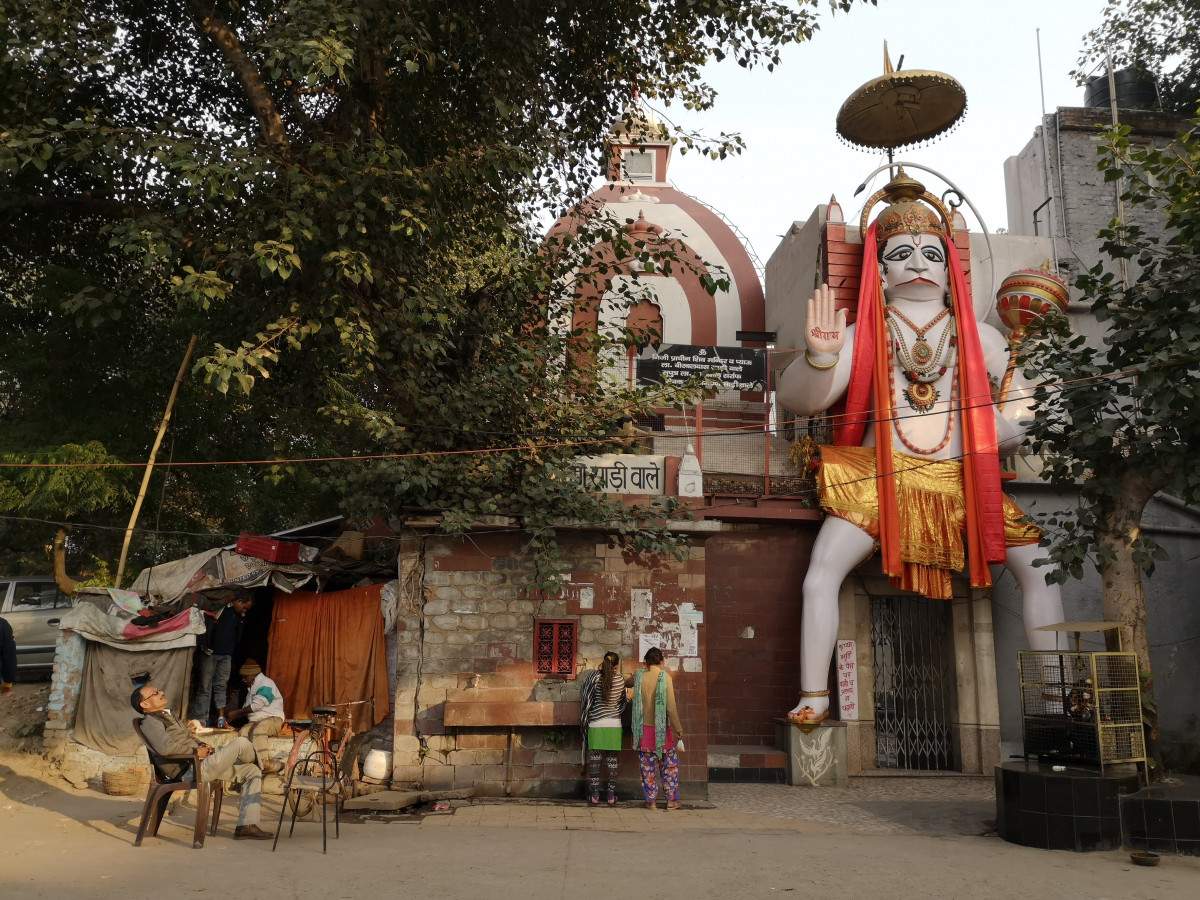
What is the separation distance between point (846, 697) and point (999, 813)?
165 inches

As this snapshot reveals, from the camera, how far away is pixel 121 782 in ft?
32.9

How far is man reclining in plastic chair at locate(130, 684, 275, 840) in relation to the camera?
7859 mm

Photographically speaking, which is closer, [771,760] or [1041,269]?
[771,760]

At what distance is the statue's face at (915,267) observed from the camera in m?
13.7

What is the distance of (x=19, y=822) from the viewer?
336 inches

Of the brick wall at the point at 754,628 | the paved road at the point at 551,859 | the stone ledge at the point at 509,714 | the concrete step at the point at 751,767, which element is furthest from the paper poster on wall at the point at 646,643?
the concrete step at the point at 751,767

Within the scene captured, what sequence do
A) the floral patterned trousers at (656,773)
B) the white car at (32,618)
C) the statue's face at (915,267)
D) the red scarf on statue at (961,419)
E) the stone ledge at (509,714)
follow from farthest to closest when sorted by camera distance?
the white car at (32,618) → the statue's face at (915,267) → the red scarf on statue at (961,419) → the stone ledge at (509,714) → the floral patterned trousers at (656,773)

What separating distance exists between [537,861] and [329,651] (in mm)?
5823

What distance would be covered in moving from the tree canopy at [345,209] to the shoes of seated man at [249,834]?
11.2 ft

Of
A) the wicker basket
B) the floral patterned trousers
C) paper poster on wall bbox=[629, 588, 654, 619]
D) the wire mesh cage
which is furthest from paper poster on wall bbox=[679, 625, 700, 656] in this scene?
the wicker basket

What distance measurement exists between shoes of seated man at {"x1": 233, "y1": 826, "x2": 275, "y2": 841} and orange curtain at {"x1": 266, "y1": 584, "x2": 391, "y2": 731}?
12.9 feet

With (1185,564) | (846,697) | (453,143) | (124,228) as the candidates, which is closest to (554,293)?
(453,143)

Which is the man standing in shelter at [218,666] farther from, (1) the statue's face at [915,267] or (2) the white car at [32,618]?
(1) the statue's face at [915,267]

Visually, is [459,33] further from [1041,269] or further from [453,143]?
[1041,269]
